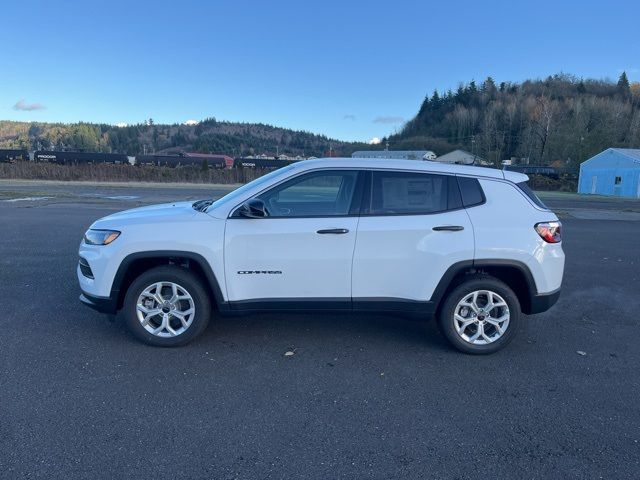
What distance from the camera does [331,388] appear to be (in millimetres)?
3691

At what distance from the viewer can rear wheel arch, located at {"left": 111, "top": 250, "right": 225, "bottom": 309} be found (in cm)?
417

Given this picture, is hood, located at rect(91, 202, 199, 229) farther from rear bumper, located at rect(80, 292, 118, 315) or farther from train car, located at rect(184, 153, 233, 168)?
train car, located at rect(184, 153, 233, 168)

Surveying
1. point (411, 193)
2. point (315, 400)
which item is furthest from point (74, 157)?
point (315, 400)

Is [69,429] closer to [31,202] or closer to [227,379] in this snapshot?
[227,379]

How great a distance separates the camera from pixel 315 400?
3508 mm

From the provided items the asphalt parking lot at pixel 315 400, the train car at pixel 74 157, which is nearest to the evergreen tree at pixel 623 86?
the train car at pixel 74 157

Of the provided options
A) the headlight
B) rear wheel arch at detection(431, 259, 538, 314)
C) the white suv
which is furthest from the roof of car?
the headlight

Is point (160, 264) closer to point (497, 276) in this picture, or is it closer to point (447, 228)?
point (447, 228)

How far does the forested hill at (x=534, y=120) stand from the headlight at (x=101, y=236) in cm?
7207

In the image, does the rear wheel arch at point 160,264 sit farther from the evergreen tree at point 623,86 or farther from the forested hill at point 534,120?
the evergreen tree at point 623,86

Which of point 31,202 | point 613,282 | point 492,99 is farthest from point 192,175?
point 492,99

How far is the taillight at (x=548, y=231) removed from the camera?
4.25 metres

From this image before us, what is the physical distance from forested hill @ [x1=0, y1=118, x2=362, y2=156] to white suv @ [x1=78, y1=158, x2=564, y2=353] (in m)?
148

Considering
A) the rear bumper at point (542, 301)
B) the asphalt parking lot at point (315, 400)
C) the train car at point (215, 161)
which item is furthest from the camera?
the train car at point (215, 161)
